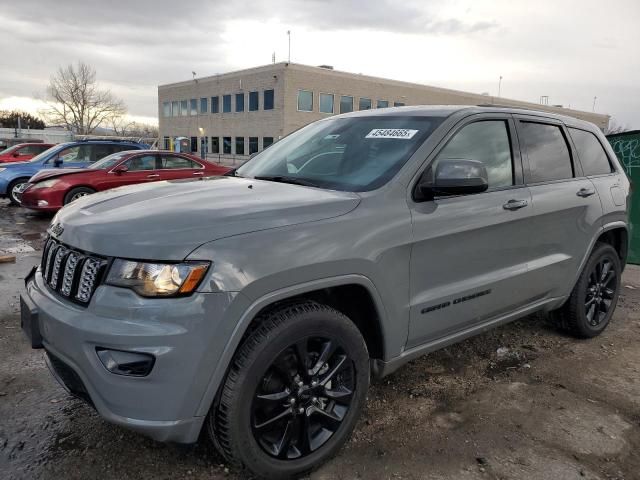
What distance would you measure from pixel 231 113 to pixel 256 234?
47173 millimetres

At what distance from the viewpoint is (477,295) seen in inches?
122

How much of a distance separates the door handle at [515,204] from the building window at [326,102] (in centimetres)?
4117

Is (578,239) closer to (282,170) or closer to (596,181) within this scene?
(596,181)

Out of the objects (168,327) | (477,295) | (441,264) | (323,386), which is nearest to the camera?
(168,327)

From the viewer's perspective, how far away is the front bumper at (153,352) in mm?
1993

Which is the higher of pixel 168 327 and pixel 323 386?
pixel 168 327

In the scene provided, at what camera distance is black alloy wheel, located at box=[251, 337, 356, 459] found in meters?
2.31

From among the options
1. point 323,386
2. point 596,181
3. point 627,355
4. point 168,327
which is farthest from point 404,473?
point 596,181

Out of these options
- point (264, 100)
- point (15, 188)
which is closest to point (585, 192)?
point (15, 188)

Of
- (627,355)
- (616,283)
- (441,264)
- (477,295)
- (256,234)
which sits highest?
(256,234)

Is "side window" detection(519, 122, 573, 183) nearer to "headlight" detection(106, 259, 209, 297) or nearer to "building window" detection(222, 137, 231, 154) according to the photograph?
"headlight" detection(106, 259, 209, 297)

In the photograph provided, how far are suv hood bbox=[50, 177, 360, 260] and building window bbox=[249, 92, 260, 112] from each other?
42927 mm

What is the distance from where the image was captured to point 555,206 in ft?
12.0

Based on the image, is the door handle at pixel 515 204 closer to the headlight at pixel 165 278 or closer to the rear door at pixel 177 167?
the headlight at pixel 165 278
